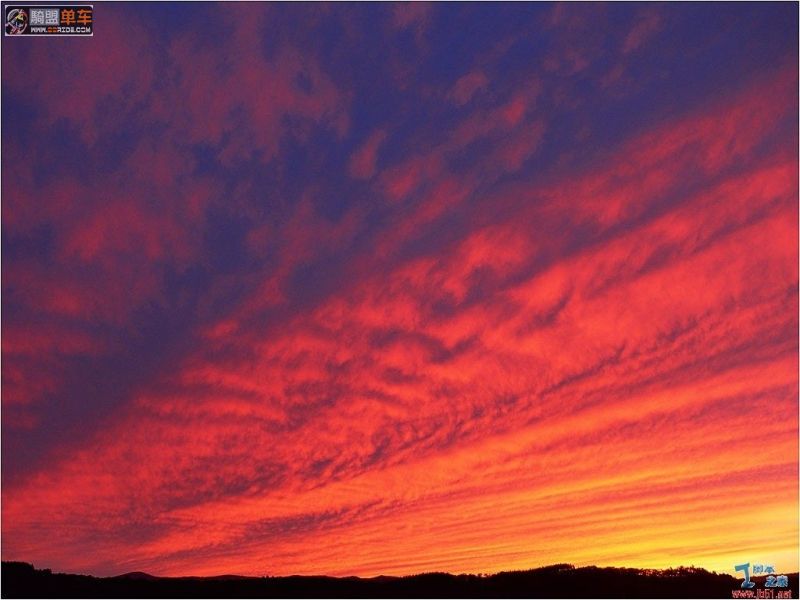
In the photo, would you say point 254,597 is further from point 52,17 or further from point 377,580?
point 52,17

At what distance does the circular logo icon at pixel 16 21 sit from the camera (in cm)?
3644

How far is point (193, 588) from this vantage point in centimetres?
4272

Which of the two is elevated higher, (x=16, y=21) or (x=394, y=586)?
(x=16, y=21)

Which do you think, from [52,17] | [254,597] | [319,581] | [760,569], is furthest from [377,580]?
[52,17]

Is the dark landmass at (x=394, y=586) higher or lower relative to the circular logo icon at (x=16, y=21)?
lower

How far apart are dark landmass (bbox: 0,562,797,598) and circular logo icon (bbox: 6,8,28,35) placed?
30.8 metres

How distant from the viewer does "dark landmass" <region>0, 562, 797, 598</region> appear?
39.2 meters

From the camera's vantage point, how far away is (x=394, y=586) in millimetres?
42812

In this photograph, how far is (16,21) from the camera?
1443 inches

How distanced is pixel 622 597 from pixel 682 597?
10.1ft

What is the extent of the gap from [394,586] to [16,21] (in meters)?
37.8

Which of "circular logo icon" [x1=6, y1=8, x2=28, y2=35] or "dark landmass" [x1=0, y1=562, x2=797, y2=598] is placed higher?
"circular logo icon" [x1=6, y1=8, x2=28, y2=35]

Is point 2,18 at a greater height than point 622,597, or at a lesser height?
greater

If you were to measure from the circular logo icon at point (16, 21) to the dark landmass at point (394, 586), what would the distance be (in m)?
30.8
